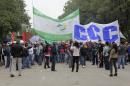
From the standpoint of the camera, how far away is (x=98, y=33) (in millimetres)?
32406

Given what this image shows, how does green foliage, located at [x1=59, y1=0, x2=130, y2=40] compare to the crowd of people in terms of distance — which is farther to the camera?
green foliage, located at [x1=59, y1=0, x2=130, y2=40]

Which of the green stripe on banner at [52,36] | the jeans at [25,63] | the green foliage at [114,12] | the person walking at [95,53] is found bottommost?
the jeans at [25,63]

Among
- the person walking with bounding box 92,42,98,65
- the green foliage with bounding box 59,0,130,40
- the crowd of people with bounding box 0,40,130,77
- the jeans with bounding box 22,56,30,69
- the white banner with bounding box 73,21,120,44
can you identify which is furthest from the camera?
the green foliage with bounding box 59,0,130,40

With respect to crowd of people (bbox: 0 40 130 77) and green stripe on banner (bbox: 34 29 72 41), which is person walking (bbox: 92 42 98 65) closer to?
crowd of people (bbox: 0 40 130 77)

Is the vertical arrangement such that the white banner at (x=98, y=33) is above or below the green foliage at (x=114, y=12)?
below

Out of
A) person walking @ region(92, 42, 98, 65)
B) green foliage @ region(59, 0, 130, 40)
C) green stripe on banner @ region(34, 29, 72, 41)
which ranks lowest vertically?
person walking @ region(92, 42, 98, 65)

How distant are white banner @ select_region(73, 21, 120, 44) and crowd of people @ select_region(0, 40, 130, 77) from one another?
0.55m

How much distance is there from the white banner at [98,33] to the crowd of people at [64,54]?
549mm

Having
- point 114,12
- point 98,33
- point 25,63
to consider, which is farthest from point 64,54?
point 114,12

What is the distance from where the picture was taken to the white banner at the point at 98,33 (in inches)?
1206

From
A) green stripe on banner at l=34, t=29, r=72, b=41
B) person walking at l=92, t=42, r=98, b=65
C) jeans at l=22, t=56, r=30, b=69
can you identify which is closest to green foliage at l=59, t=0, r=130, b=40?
person walking at l=92, t=42, r=98, b=65

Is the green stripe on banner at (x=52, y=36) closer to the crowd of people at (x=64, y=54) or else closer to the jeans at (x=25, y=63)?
the crowd of people at (x=64, y=54)

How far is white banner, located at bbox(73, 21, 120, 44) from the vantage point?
3064 centimetres

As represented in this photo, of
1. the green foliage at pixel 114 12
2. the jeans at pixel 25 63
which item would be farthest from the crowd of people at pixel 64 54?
the green foliage at pixel 114 12
